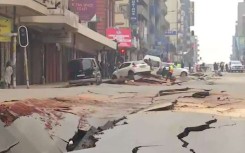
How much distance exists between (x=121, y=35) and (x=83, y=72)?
1226 inches

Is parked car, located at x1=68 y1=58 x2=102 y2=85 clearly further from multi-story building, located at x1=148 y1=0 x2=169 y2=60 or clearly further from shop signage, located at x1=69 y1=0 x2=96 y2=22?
multi-story building, located at x1=148 y1=0 x2=169 y2=60

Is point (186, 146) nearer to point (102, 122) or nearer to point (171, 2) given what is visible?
point (102, 122)

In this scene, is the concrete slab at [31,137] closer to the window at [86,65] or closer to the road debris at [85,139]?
the road debris at [85,139]

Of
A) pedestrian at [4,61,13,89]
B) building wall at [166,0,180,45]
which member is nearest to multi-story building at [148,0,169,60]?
building wall at [166,0,180,45]

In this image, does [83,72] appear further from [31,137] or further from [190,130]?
[31,137]

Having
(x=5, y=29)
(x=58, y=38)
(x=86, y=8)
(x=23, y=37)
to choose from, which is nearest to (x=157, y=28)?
(x=86, y=8)

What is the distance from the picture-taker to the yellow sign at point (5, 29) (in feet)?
93.4

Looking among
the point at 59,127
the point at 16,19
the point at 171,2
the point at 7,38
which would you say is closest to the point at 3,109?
the point at 59,127

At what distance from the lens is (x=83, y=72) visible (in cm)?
3234

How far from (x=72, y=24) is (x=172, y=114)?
2390 centimetres

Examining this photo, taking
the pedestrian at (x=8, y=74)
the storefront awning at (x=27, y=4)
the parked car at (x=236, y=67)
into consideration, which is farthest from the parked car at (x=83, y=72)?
the parked car at (x=236, y=67)

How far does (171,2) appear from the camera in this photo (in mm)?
150125

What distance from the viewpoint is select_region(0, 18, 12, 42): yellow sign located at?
2847 cm

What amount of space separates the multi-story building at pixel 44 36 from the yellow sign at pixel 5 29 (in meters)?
0.05
